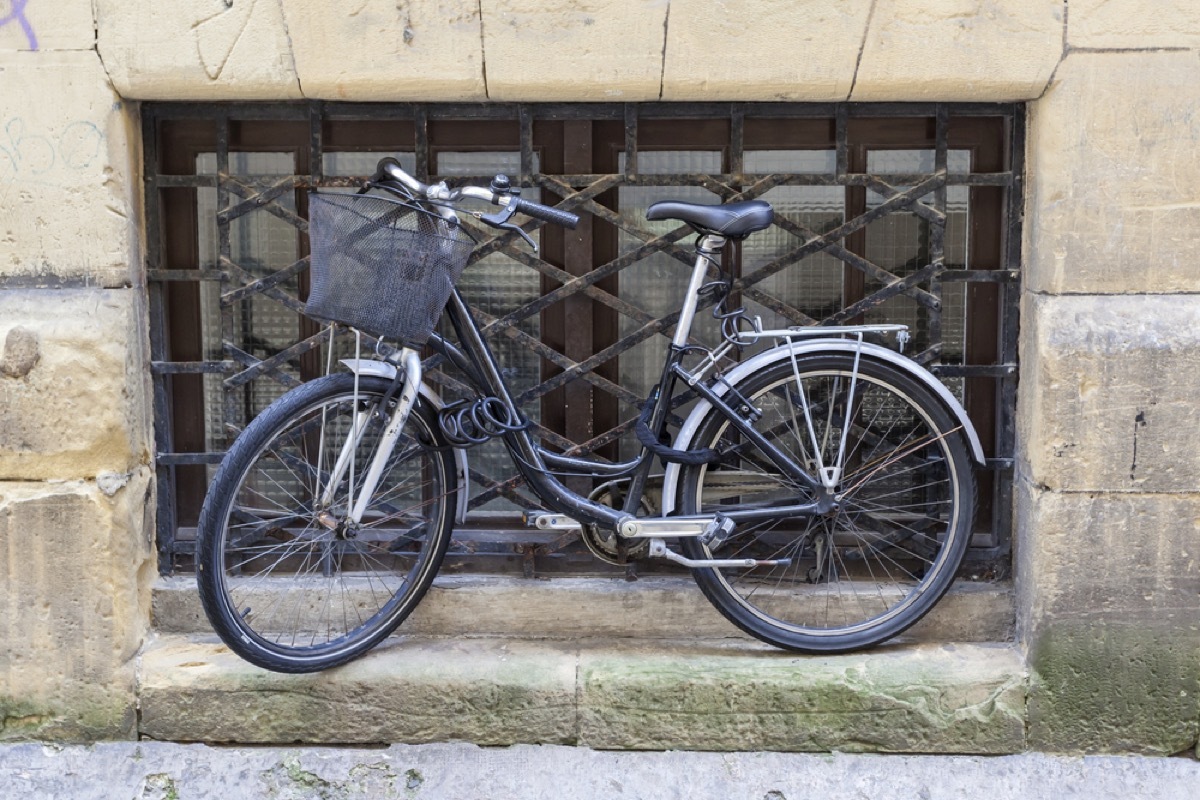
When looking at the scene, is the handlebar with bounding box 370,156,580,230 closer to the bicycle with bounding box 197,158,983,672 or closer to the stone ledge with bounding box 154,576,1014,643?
the bicycle with bounding box 197,158,983,672

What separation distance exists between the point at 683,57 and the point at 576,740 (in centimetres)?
191

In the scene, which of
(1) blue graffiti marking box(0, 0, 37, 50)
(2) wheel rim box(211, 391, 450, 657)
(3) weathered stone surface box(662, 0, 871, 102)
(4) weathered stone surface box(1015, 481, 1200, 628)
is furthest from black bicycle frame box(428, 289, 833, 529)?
(1) blue graffiti marking box(0, 0, 37, 50)

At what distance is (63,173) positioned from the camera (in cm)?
322

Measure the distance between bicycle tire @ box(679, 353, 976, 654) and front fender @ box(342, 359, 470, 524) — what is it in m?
0.61

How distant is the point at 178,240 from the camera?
3.52 m

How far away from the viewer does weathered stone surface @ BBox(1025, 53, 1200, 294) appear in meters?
3.14

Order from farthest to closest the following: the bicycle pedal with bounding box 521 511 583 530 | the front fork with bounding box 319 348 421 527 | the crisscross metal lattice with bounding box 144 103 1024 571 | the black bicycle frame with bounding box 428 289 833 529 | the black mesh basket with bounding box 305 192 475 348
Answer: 1. the crisscross metal lattice with bounding box 144 103 1024 571
2. the bicycle pedal with bounding box 521 511 583 530
3. the black bicycle frame with bounding box 428 289 833 529
4. the front fork with bounding box 319 348 421 527
5. the black mesh basket with bounding box 305 192 475 348

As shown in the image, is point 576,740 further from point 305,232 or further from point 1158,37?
point 1158,37

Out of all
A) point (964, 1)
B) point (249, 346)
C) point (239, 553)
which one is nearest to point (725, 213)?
point (964, 1)

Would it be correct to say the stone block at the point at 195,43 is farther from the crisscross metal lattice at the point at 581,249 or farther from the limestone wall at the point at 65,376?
the crisscross metal lattice at the point at 581,249

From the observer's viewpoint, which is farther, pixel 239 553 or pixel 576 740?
pixel 239 553

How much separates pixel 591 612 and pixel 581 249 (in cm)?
107

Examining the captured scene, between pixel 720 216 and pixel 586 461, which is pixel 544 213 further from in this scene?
pixel 586 461

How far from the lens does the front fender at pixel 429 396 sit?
10.2 ft
